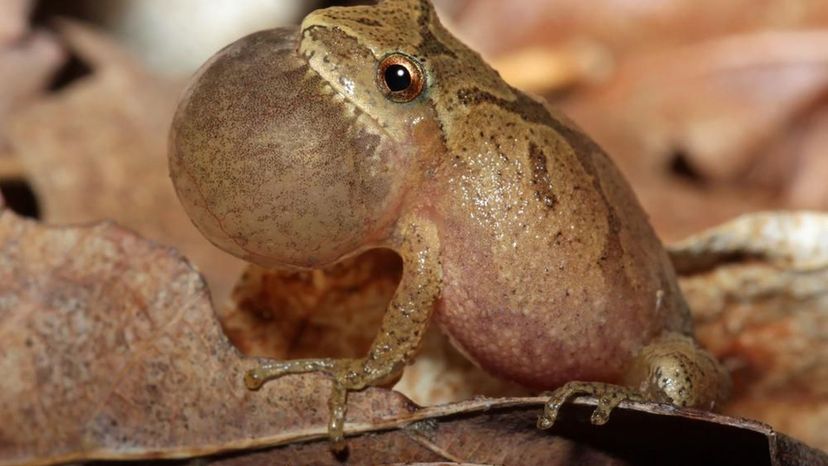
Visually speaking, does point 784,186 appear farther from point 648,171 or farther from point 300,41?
point 300,41

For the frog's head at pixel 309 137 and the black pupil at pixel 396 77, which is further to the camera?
the black pupil at pixel 396 77

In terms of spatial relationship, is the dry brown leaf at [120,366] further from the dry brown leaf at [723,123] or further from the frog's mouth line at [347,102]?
the dry brown leaf at [723,123]

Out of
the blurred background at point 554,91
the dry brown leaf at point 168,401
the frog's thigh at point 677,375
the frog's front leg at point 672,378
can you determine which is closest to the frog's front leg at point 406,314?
the dry brown leaf at point 168,401

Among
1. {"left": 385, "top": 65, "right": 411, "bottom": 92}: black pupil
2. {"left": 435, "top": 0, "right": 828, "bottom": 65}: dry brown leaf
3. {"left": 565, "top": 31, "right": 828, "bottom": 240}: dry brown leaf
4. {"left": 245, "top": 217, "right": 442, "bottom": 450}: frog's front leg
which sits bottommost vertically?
{"left": 245, "top": 217, "right": 442, "bottom": 450}: frog's front leg

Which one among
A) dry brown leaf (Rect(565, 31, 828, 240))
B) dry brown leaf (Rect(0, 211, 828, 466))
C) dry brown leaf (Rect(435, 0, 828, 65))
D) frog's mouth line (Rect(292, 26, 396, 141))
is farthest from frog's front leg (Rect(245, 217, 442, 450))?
dry brown leaf (Rect(435, 0, 828, 65))

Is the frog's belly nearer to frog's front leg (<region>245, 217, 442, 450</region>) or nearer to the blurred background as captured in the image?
frog's front leg (<region>245, 217, 442, 450</region>)

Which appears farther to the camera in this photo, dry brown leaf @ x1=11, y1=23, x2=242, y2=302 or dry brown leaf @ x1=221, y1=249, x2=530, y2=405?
dry brown leaf @ x1=11, y1=23, x2=242, y2=302

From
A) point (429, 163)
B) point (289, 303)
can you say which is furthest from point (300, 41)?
point (289, 303)

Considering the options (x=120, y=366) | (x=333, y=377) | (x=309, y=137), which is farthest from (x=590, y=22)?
(x=120, y=366)
